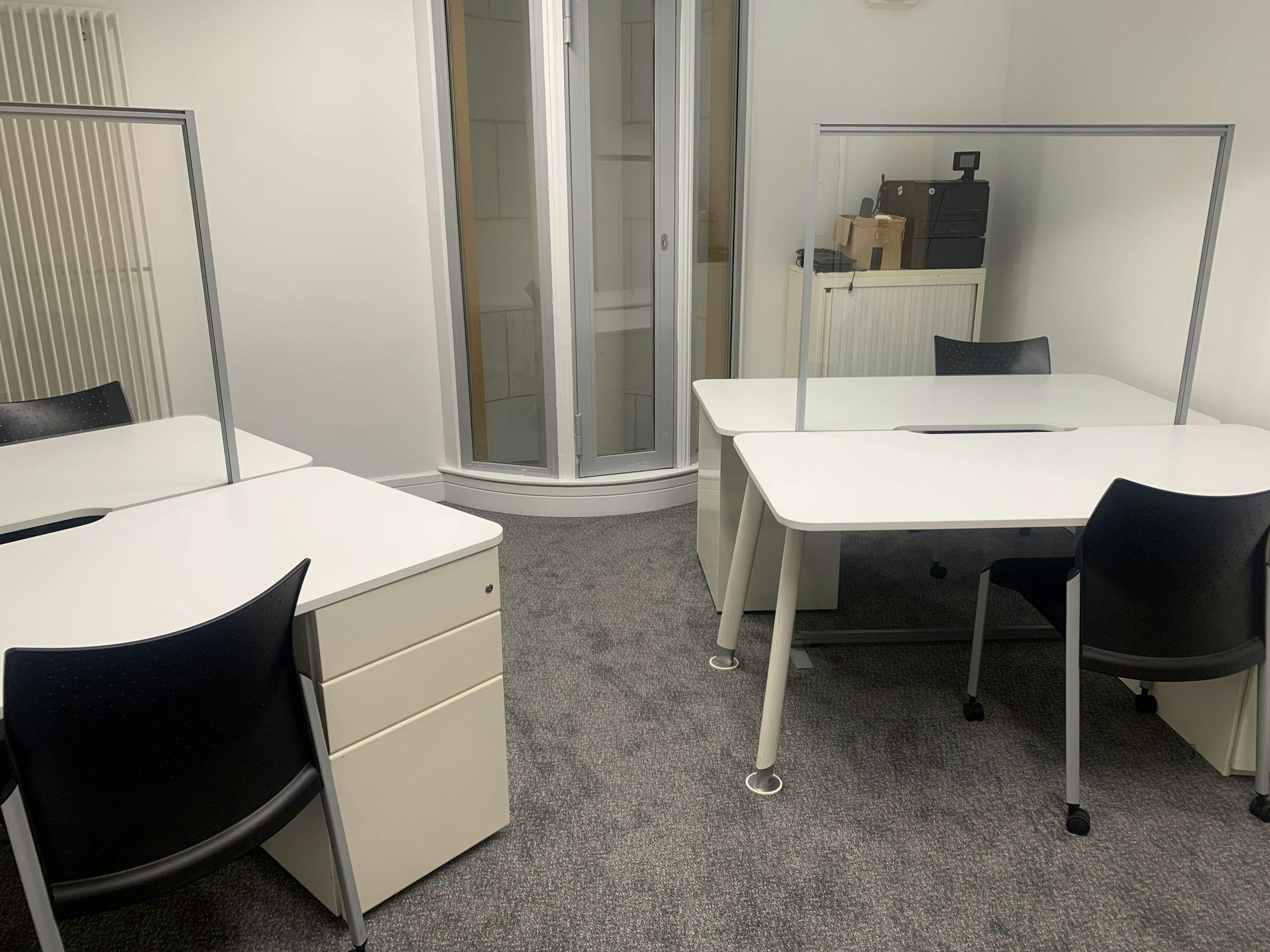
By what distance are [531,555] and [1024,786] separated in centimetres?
197

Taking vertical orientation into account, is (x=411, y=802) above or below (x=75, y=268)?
below

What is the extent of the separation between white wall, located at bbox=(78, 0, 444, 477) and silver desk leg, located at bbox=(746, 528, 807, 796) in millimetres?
2419

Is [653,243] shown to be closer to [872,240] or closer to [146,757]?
[872,240]

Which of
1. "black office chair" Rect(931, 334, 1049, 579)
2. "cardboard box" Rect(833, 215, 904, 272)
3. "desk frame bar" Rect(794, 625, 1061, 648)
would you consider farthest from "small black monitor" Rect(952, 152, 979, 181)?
"desk frame bar" Rect(794, 625, 1061, 648)

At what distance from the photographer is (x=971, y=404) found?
2.65 meters

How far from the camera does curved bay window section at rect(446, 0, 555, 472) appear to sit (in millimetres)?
3557

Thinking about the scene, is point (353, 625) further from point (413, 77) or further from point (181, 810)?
point (413, 77)

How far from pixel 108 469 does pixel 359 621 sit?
81 centimetres

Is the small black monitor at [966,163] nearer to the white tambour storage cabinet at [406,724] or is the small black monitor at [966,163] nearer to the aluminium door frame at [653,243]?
the aluminium door frame at [653,243]

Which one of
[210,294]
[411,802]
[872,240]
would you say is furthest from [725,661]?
[210,294]

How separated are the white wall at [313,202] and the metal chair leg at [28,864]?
8.73 feet

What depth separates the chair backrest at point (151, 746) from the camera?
3.89 ft

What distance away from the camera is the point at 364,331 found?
384cm

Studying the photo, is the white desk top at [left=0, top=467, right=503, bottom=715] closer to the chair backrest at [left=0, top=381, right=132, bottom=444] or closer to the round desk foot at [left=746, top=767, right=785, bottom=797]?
the chair backrest at [left=0, top=381, right=132, bottom=444]
